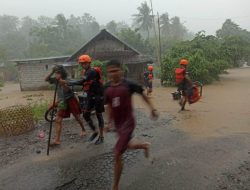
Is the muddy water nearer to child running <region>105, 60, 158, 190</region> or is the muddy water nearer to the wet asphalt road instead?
the wet asphalt road

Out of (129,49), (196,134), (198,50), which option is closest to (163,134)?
(196,134)

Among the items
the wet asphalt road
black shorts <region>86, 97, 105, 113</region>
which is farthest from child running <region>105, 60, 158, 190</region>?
black shorts <region>86, 97, 105, 113</region>

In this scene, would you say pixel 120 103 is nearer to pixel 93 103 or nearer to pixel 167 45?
pixel 93 103

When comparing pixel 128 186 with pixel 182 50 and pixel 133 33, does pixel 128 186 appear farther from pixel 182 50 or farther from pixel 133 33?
pixel 133 33

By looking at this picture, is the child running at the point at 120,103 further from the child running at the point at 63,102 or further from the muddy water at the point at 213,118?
the muddy water at the point at 213,118

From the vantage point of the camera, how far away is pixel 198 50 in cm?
2117

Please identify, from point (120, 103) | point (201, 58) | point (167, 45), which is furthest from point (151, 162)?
point (167, 45)

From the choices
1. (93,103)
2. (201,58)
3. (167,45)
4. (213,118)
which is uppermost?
(167,45)

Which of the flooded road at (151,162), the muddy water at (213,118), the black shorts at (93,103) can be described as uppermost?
the black shorts at (93,103)

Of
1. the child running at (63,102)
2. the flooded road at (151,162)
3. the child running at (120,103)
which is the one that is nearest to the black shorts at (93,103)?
the child running at (63,102)

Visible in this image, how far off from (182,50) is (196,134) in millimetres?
15875

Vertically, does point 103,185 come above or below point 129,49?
below

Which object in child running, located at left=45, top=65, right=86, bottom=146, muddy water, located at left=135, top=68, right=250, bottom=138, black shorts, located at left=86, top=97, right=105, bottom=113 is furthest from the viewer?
muddy water, located at left=135, top=68, right=250, bottom=138

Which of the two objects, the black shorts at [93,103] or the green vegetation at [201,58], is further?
the green vegetation at [201,58]
